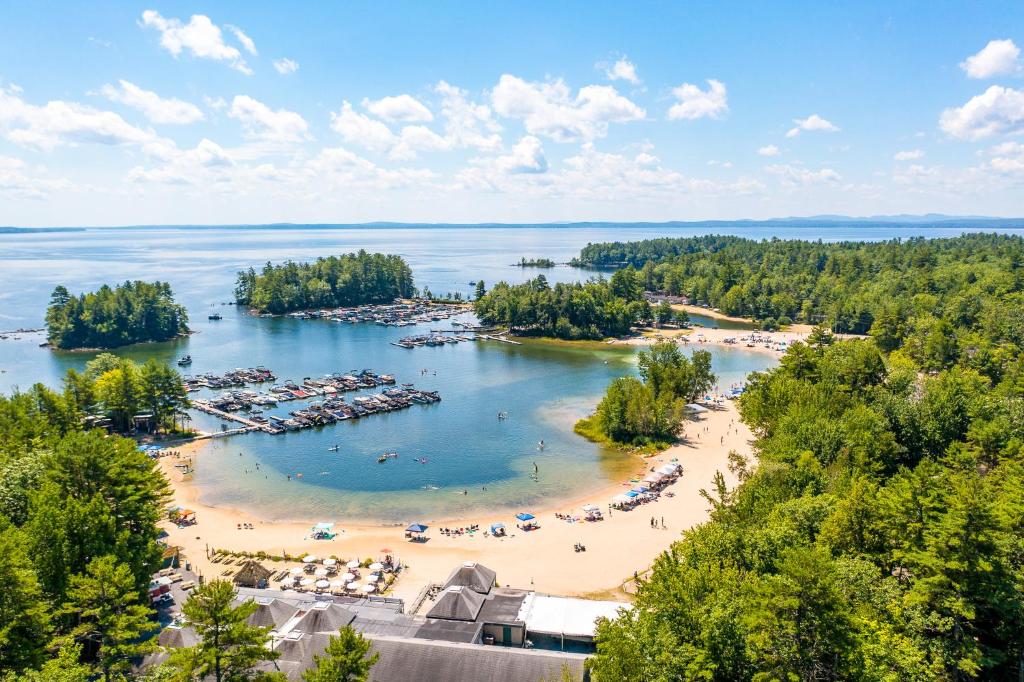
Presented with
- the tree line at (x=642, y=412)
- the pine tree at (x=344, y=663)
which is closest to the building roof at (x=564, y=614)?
the pine tree at (x=344, y=663)

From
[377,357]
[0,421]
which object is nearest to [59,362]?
[377,357]

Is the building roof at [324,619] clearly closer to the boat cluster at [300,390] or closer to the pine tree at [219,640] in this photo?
the pine tree at [219,640]

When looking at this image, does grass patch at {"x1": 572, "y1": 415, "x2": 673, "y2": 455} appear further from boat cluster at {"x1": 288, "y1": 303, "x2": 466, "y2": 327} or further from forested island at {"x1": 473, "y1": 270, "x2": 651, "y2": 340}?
boat cluster at {"x1": 288, "y1": 303, "x2": 466, "y2": 327}

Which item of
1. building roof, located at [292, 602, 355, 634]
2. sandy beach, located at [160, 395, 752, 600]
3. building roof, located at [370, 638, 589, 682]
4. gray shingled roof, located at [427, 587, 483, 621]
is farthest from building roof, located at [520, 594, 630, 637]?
building roof, located at [292, 602, 355, 634]

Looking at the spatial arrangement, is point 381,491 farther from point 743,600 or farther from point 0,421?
point 743,600

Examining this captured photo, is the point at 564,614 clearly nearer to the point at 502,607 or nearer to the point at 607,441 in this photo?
the point at 502,607
